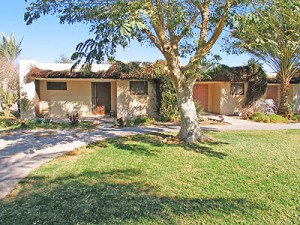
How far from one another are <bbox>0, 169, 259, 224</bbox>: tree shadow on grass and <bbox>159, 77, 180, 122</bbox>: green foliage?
33.1 feet

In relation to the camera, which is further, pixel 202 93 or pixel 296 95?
pixel 202 93

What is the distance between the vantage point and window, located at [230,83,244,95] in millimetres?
19172

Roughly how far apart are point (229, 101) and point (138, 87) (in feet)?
24.8

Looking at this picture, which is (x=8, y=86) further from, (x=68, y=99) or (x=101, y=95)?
(x=101, y=95)

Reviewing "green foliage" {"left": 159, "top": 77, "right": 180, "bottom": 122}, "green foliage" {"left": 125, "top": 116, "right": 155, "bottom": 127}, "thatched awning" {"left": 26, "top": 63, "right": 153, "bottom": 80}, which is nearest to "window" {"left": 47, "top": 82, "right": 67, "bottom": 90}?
"thatched awning" {"left": 26, "top": 63, "right": 153, "bottom": 80}

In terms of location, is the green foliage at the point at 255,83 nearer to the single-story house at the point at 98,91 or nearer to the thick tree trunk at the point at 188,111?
the single-story house at the point at 98,91

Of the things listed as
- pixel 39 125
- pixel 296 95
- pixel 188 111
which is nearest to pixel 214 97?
pixel 296 95

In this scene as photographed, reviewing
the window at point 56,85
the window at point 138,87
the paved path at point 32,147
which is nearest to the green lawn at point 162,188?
the paved path at point 32,147

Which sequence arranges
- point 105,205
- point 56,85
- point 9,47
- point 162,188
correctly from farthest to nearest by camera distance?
point 9,47 < point 56,85 < point 162,188 < point 105,205

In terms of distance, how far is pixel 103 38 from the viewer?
5.46 metres

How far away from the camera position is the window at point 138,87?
16.4m

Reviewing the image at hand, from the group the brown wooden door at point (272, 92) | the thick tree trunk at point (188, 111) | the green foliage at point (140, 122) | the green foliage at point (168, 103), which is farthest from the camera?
the brown wooden door at point (272, 92)

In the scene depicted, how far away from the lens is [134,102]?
53.6 feet

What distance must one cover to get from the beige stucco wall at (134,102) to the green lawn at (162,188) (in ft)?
26.6
